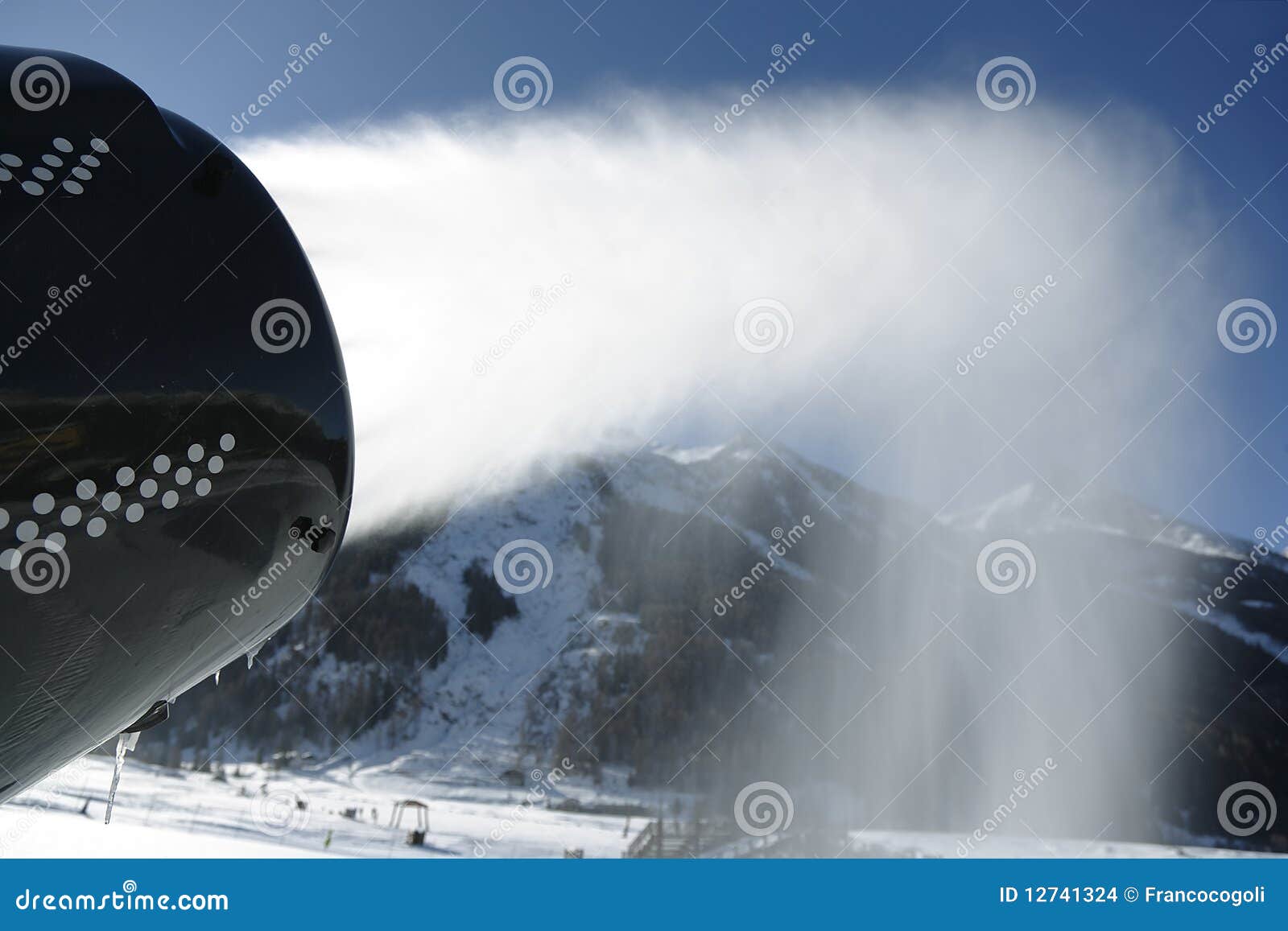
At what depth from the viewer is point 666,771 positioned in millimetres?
106938

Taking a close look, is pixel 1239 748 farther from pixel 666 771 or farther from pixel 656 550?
pixel 656 550

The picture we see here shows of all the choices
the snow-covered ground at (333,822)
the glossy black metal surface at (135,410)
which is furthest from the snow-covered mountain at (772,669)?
the glossy black metal surface at (135,410)

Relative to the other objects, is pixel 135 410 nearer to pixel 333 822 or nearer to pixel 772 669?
pixel 333 822

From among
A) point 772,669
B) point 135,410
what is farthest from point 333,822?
point 772,669

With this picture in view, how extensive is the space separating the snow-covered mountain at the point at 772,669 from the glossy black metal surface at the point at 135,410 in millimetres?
82712

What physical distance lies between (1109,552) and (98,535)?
609ft

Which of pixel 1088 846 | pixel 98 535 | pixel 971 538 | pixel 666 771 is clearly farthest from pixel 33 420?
pixel 971 538

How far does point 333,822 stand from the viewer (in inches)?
2378

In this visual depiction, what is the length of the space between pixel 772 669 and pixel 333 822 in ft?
267

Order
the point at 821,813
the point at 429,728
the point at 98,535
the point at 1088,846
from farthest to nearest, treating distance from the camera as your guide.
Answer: the point at 429,728, the point at 821,813, the point at 1088,846, the point at 98,535

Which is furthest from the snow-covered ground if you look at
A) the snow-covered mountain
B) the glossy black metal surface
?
the glossy black metal surface

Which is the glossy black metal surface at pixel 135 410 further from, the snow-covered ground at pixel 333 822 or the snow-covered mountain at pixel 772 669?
the snow-covered mountain at pixel 772 669

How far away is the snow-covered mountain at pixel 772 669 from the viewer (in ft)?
340

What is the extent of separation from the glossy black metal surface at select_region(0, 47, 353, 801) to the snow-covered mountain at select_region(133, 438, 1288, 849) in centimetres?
8271
